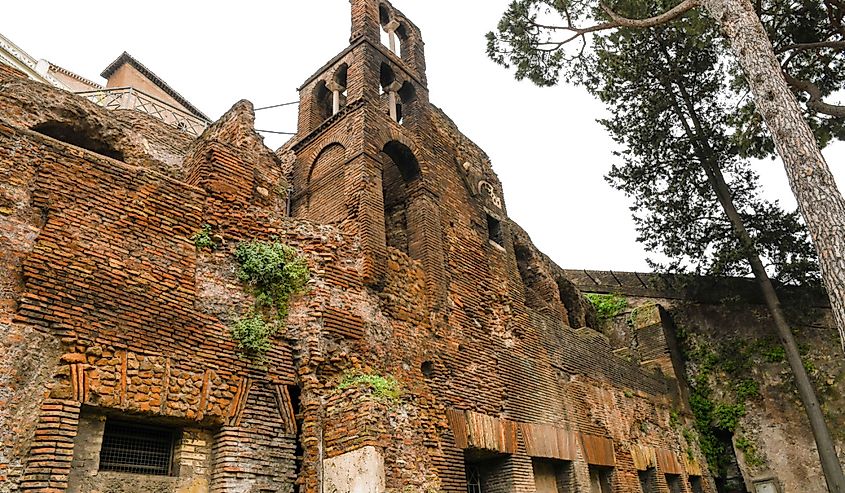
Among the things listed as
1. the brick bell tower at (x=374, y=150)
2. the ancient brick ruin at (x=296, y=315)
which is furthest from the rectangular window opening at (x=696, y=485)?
the brick bell tower at (x=374, y=150)

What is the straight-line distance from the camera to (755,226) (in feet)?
52.0

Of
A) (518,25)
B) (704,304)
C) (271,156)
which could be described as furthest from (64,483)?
(704,304)

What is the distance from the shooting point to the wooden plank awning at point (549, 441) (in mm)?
9516

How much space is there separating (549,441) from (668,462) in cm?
512

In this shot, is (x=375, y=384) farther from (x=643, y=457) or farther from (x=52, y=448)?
(x=643, y=457)

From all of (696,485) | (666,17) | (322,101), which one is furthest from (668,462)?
(322,101)

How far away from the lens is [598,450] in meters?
11.2

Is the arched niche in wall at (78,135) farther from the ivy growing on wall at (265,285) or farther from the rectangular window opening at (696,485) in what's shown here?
the rectangular window opening at (696,485)

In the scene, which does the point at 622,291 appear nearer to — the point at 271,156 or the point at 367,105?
the point at 367,105

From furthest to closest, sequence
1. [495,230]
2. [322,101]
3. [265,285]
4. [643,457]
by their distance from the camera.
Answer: [643,457] < [322,101] < [495,230] < [265,285]

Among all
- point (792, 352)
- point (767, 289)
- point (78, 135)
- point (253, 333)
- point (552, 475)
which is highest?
point (78, 135)

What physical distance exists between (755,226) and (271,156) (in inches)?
500

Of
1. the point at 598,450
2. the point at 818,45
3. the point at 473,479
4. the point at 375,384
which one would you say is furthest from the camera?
the point at 598,450

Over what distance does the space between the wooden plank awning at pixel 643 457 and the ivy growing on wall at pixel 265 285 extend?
8.17 m
